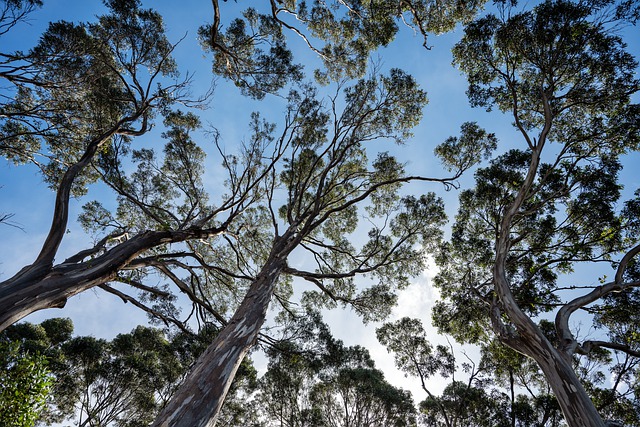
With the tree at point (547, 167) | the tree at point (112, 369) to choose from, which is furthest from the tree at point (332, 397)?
the tree at point (547, 167)

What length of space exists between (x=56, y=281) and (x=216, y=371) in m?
2.74

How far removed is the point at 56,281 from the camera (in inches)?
162

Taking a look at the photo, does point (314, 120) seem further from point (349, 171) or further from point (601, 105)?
point (601, 105)

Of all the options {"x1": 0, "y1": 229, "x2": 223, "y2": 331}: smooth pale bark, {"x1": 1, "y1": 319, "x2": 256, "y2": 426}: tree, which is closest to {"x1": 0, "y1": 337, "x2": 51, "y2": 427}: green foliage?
{"x1": 0, "y1": 229, "x2": 223, "y2": 331}: smooth pale bark

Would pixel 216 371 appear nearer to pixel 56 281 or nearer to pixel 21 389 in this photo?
pixel 56 281

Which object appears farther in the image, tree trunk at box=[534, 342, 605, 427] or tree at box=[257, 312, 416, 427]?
tree at box=[257, 312, 416, 427]

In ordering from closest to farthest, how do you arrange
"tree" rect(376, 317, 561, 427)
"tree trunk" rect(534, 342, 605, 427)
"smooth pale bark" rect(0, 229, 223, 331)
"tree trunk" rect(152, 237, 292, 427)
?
1. "tree trunk" rect(152, 237, 292, 427)
2. "smooth pale bark" rect(0, 229, 223, 331)
3. "tree trunk" rect(534, 342, 605, 427)
4. "tree" rect(376, 317, 561, 427)

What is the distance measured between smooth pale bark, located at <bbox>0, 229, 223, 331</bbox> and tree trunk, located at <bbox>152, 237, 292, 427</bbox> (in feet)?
7.21

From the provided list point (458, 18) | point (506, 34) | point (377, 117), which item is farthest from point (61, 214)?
point (506, 34)

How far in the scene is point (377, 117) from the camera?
10500mm

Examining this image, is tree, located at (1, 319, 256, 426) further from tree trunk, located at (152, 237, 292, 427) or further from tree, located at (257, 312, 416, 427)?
tree trunk, located at (152, 237, 292, 427)

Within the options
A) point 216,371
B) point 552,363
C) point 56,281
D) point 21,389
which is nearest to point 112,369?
point 21,389

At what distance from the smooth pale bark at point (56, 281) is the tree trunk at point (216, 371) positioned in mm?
2199

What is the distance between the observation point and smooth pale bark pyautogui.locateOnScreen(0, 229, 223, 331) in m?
3.57
